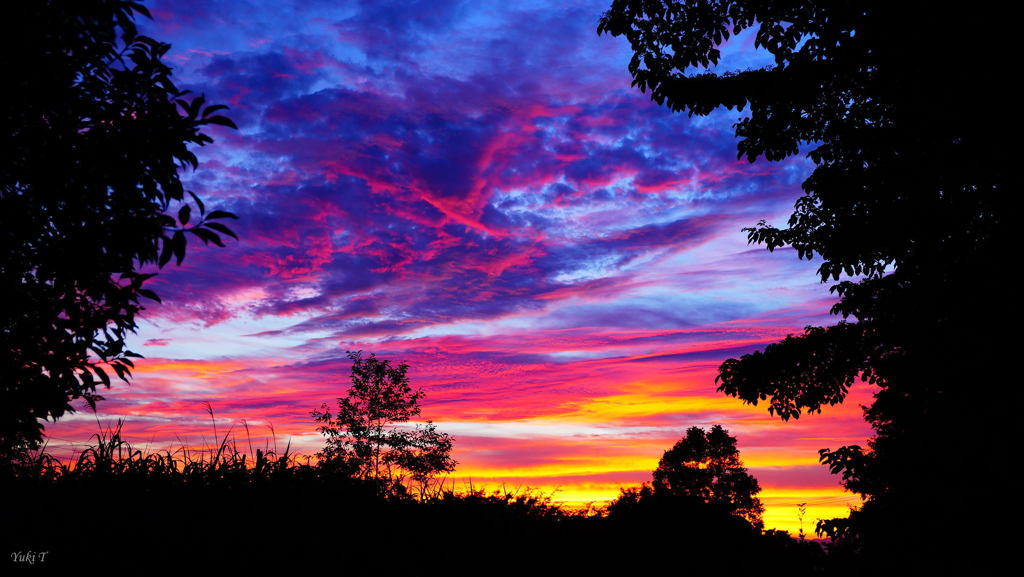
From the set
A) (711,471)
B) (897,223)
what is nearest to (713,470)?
(711,471)

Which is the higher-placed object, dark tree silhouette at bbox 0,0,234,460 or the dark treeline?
dark tree silhouette at bbox 0,0,234,460

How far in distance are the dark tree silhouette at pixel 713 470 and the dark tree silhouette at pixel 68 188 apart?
132ft

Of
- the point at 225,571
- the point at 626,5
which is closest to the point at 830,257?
the point at 626,5

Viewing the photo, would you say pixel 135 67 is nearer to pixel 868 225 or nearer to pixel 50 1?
pixel 50 1

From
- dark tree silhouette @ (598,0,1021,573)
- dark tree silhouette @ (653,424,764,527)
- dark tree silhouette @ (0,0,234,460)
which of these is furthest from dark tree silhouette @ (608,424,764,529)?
dark tree silhouette @ (0,0,234,460)

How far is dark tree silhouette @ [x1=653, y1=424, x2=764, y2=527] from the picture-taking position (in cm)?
4219

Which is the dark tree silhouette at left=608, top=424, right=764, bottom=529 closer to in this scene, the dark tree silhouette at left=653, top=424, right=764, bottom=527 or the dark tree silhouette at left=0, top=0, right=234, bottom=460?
the dark tree silhouette at left=653, top=424, right=764, bottom=527

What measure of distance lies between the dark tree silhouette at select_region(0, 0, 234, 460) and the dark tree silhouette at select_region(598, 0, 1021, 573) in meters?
9.53

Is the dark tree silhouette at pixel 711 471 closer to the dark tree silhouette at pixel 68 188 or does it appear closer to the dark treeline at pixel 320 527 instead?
the dark treeline at pixel 320 527

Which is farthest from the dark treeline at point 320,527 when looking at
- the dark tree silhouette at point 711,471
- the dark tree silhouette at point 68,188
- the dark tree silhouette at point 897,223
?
the dark tree silhouette at point 711,471

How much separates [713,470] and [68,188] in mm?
43356

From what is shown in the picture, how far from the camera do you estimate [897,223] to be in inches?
515

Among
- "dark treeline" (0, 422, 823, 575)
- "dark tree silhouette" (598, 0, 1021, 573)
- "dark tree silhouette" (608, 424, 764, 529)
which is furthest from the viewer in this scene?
"dark tree silhouette" (608, 424, 764, 529)

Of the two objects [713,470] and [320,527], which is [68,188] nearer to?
[320,527]
